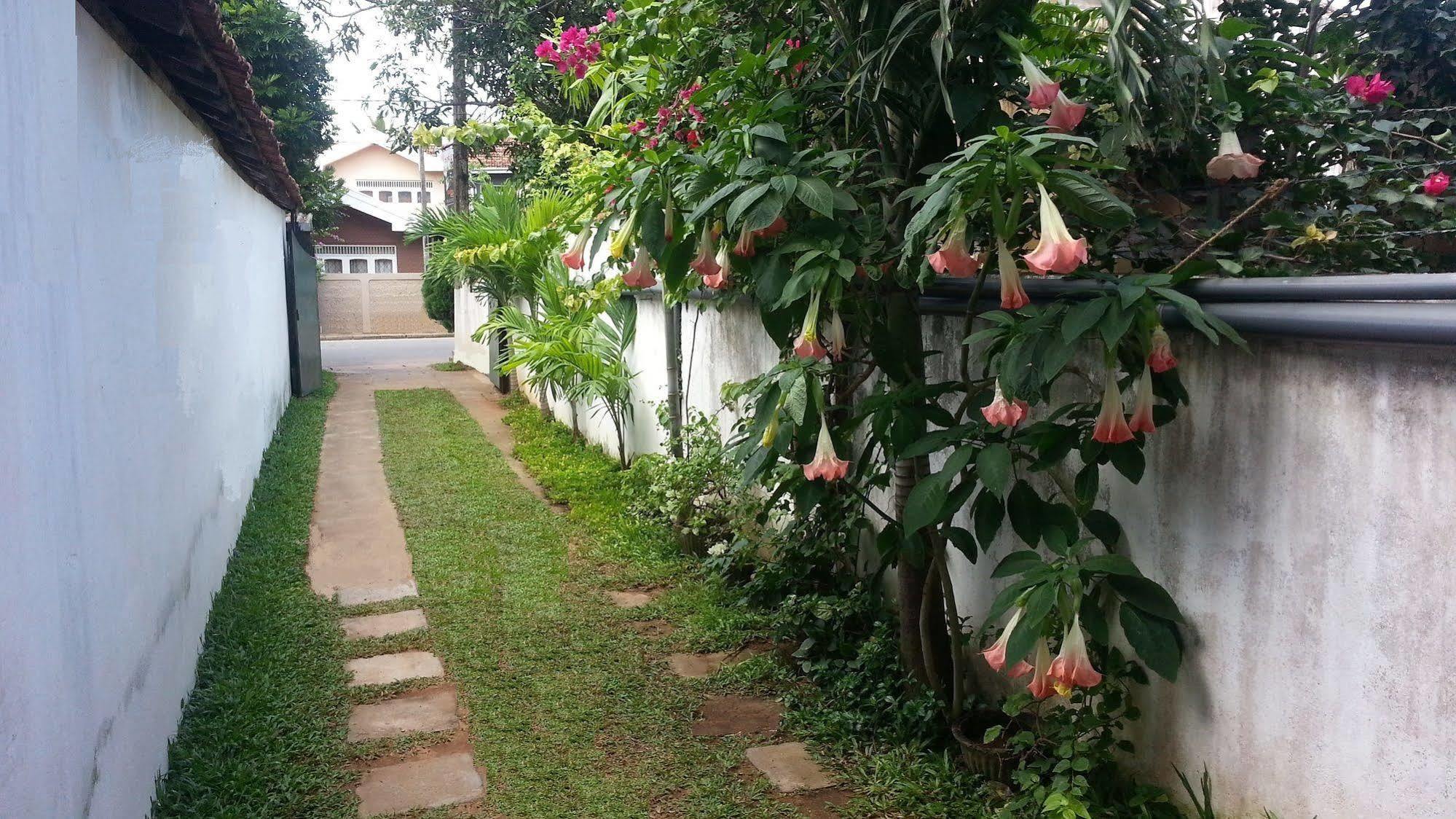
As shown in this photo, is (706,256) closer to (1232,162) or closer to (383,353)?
(1232,162)

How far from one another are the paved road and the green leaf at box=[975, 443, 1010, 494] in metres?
14.5

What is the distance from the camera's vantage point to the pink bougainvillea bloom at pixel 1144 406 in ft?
7.82

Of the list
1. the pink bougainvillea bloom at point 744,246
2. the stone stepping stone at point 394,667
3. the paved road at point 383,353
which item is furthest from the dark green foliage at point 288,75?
the pink bougainvillea bloom at point 744,246

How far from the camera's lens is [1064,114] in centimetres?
261

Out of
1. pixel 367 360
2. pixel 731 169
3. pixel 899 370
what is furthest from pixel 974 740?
pixel 367 360

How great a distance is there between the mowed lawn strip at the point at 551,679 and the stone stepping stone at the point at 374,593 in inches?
3.2

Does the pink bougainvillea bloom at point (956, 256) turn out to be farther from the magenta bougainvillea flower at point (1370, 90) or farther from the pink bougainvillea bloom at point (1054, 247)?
the magenta bougainvillea flower at point (1370, 90)

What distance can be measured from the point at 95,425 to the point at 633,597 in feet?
9.24

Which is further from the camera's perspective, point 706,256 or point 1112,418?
point 706,256

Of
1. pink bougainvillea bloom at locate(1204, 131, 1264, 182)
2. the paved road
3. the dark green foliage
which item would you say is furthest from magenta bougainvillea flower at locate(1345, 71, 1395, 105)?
the paved road

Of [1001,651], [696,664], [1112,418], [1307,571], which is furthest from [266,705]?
[1307,571]

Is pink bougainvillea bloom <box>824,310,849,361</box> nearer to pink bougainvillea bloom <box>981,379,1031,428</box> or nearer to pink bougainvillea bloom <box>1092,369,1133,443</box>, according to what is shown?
pink bougainvillea bloom <box>981,379,1031,428</box>

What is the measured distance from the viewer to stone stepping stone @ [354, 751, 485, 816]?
10.6 ft

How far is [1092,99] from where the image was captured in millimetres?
3064
